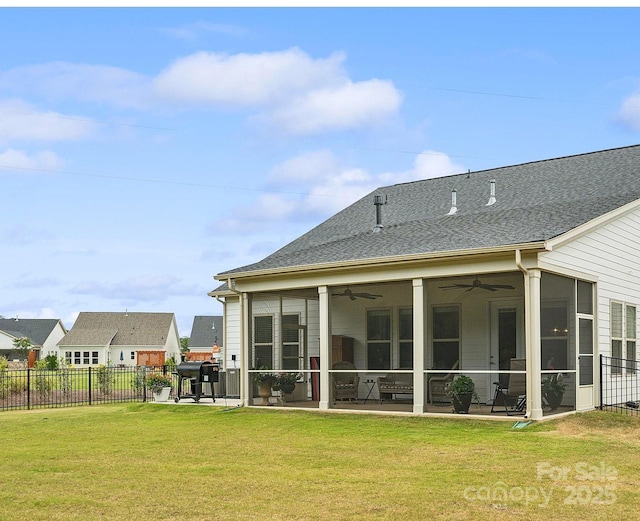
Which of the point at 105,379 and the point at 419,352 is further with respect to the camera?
the point at 105,379

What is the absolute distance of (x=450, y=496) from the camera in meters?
8.22

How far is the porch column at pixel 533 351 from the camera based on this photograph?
531 inches

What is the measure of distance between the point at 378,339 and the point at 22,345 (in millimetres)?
64489

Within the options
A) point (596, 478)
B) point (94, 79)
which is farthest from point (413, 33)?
point (596, 478)

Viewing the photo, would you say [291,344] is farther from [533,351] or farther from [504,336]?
[533,351]

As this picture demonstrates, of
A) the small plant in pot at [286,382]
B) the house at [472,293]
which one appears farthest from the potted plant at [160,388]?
the small plant in pot at [286,382]

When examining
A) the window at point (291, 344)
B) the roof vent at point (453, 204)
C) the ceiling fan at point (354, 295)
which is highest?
the roof vent at point (453, 204)

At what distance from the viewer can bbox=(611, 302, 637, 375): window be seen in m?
16.6

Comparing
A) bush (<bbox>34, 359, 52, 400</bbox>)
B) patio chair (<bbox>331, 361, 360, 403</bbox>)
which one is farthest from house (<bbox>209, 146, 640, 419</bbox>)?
bush (<bbox>34, 359, 52, 400</bbox>)

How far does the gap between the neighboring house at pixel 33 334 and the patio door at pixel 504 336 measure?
6998cm

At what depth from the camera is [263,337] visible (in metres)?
19.6

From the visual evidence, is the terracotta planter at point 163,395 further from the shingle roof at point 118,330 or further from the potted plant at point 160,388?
the shingle roof at point 118,330

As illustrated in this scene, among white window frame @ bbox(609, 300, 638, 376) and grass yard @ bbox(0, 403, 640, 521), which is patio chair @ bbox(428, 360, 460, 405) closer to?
grass yard @ bbox(0, 403, 640, 521)

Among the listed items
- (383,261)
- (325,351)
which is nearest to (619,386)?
(383,261)
